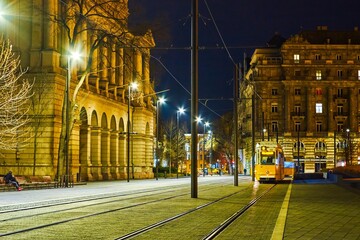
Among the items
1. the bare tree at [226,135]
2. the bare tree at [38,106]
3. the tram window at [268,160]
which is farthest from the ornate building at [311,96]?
the bare tree at [38,106]

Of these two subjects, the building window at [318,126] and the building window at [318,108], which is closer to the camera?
the building window at [318,108]

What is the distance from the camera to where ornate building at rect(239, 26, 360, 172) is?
11825 cm

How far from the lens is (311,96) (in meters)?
121

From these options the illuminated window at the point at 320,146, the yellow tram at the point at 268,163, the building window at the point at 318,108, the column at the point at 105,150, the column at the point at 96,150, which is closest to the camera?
the yellow tram at the point at 268,163

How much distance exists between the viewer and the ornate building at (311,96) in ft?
388

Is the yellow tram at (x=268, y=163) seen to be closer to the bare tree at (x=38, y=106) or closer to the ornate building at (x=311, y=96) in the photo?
the bare tree at (x=38, y=106)

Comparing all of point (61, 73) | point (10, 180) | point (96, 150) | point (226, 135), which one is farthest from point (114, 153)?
point (226, 135)

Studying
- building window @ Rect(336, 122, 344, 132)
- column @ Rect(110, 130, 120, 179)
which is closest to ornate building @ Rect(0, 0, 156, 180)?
column @ Rect(110, 130, 120, 179)

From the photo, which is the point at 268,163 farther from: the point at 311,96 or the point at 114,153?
the point at 311,96

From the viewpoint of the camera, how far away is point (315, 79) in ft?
392

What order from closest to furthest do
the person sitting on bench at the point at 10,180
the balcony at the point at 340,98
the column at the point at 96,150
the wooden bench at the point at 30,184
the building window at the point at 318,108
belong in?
the person sitting on bench at the point at 10,180 → the wooden bench at the point at 30,184 → the column at the point at 96,150 → the balcony at the point at 340,98 → the building window at the point at 318,108

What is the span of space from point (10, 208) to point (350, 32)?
110 meters

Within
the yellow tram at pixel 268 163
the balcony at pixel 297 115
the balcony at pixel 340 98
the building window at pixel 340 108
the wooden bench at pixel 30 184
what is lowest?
the wooden bench at pixel 30 184

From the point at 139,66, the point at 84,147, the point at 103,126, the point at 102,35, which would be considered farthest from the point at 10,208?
the point at 139,66
